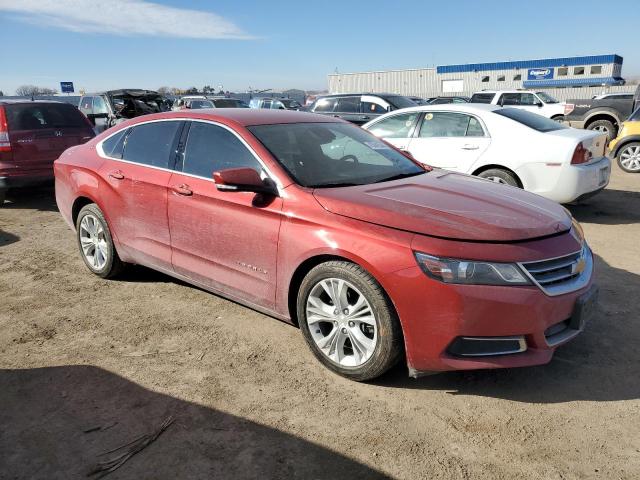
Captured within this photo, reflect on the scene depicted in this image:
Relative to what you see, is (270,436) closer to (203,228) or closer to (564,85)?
(203,228)

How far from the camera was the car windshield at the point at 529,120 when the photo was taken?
6881 millimetres

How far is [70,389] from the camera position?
312 cm

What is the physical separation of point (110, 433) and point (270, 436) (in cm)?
84

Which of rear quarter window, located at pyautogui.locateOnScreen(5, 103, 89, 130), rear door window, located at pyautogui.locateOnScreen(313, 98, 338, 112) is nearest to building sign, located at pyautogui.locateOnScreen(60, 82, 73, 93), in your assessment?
A: rear door window, located at pyautogui.locateOnScreen(313, 98, 338, 112)

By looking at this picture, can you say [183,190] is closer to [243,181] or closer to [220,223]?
[220,223]

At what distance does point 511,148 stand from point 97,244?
5.07 metres

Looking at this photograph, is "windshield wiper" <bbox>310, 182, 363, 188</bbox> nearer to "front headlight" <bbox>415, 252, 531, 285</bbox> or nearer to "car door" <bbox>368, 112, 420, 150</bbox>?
"front headlight" <bbox>415, 252, 531, 285</bbox>

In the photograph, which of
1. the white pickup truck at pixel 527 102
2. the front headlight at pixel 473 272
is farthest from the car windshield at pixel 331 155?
the white pickup truck at pixel 527 102

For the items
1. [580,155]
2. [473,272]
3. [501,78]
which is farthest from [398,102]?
[501,78]

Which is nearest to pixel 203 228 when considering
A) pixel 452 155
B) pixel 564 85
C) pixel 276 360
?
pixel 276 360

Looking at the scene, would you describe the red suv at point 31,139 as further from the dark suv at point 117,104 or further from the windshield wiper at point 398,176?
the windshield wiper at point 398,176

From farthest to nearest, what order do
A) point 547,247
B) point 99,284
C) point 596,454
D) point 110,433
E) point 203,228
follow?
point 99,284 → point 203,228 → point 547,247 → point 110,433 → point 596,454

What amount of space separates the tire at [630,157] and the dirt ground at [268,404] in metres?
7.52

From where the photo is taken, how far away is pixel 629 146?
10.5m
